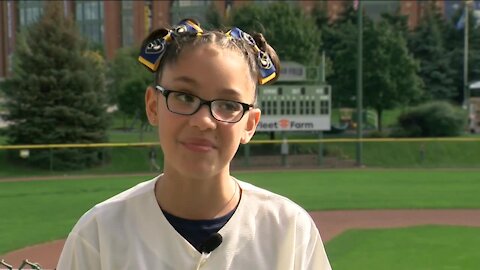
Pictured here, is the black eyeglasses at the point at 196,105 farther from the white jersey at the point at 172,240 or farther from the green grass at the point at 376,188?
the green grass at the point at 376,188

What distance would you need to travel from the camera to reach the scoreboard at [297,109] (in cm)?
2164

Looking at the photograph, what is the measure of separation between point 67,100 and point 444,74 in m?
32.3

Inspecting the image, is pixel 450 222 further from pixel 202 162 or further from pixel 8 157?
pixel 8 157

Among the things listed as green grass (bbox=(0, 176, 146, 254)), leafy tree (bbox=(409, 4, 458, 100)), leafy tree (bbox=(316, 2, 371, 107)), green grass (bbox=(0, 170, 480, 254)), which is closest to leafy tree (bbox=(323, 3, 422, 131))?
Result: leafy tree (bbox=(316, 2, 371, 107))

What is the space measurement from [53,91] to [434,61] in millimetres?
32265

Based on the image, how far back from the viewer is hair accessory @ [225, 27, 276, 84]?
1633 mm

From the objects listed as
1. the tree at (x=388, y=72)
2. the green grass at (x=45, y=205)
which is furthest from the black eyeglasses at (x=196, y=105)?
the tree at (x=388, y=72)

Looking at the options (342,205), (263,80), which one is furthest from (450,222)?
(263,80)

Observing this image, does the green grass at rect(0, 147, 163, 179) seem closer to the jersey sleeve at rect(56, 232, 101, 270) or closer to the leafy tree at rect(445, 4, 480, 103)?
the jersey sleeve at rect(56, 232, 101, 270)

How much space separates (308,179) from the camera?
1772 centimetres

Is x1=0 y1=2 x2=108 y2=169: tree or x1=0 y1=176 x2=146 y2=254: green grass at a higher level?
x1=0 y1=2 x2=108 y2=169: tree

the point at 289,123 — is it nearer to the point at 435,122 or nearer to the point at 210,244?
the point at 435,122

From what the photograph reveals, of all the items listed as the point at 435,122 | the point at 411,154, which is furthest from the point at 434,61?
the point at 411,154

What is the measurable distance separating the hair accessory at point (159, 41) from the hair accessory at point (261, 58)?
0.10m
